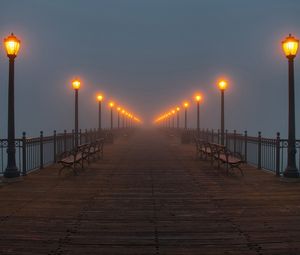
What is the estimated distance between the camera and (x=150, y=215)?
6.91m

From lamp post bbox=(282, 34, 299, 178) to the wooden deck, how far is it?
1.98 feet

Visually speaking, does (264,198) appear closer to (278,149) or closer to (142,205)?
(142,205)

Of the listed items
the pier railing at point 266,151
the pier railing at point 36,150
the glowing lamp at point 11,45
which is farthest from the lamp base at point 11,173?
the pier railing at point 266,151

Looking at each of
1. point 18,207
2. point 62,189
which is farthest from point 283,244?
point 62,189

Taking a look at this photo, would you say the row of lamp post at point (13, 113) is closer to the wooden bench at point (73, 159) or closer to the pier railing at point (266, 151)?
the pier railing at point (266, 151)

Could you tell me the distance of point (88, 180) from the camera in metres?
11.3

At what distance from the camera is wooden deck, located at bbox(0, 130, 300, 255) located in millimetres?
5207

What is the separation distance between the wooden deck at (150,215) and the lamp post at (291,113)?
0.60 meters

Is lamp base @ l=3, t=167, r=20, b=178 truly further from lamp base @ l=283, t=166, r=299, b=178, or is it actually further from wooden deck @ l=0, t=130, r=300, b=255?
lamp base @ l=283, t=166, r=299, b=178

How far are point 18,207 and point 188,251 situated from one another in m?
4.09

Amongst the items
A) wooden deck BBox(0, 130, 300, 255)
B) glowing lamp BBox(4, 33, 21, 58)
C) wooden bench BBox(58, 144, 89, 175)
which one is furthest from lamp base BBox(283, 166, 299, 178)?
glowing lamp BBox(4, 33, 21, 58)

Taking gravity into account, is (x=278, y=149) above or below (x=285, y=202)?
above

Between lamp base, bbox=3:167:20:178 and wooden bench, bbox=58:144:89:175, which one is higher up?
wooden bench, bbox=58:144:89:175

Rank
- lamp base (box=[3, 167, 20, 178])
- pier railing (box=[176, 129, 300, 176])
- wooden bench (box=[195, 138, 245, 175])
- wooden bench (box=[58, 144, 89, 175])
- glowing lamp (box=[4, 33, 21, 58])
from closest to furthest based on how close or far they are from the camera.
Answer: lamp base (box=[3, 167, 20, 178])
glowing lamp (box=[4, 33, 21, 58])
pier railing (box=[176, 129, 300, 176])
wooden bench (box=[58, 144, 89, 175])
wooden bench (box=[195, 138, 245, 175])
